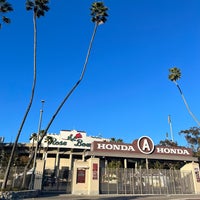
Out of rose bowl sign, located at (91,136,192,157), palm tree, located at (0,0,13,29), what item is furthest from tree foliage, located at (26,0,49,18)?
rose bowl sign, located at (91,136,192,157)

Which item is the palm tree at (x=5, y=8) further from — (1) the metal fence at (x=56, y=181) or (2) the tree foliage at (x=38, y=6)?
(1) the metal fence at (x=56, y=181)

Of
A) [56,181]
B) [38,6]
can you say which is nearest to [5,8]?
[38,6]

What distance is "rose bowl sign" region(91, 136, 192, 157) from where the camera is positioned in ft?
104

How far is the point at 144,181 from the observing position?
2855cm

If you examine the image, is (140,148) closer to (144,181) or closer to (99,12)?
(144,181)

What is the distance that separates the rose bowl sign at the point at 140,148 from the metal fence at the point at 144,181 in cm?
416

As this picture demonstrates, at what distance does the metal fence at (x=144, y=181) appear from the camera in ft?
88.7

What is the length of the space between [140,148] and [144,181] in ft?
17.9

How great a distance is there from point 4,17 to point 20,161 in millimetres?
45703

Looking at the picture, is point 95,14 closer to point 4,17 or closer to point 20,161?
point 4,17

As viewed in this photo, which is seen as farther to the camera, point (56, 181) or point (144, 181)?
point (56, 181)

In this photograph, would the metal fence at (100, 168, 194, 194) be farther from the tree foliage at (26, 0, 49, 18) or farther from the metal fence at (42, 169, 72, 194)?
the tree foliage at (26, 0, 49, 18)

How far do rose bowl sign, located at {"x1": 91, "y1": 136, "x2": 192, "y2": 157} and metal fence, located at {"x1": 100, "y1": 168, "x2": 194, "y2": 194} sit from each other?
4155 mm

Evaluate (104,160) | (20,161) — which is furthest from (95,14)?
(20,161)
